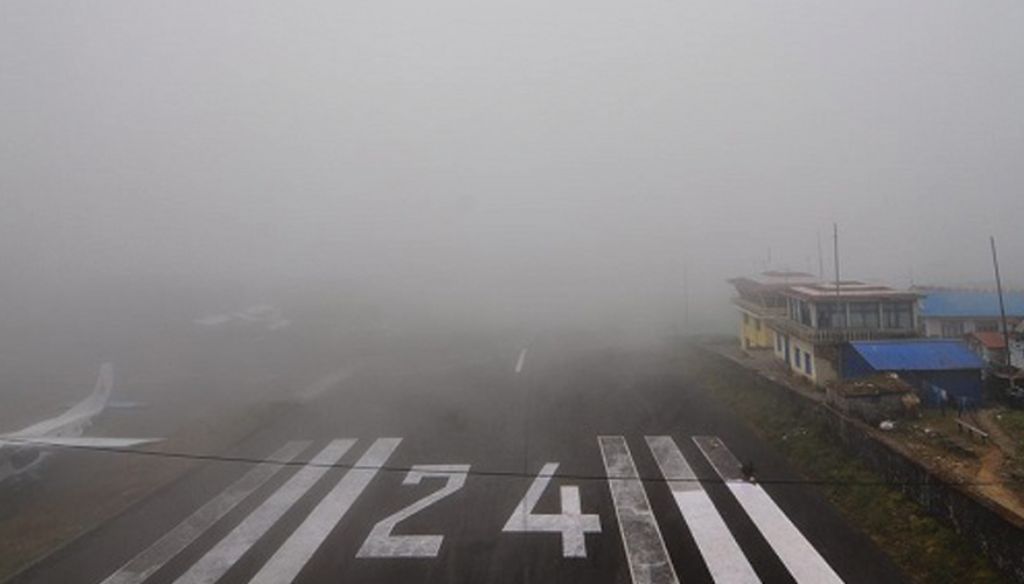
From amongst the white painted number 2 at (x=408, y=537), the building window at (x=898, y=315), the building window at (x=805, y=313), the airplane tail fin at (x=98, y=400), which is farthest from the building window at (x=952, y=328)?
the airplane tail fin at (x=98, y=400)

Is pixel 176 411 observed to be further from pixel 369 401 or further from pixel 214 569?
pixel 214 569

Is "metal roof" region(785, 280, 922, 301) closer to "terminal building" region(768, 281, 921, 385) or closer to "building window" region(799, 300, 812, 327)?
"terminal building" region(768, 281, 921, 385)

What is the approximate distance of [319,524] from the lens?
1972cm

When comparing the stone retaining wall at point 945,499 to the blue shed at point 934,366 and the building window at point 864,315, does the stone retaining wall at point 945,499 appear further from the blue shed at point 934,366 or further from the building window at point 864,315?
the building window at point 864,315

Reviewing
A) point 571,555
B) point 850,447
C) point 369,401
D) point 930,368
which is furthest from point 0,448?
point 930,368

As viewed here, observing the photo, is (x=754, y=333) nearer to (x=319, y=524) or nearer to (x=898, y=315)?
(x=898, y=315)

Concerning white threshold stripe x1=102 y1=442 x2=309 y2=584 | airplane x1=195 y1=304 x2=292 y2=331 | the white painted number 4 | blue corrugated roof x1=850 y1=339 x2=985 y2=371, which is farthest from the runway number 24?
airplane x1=195 y1=304 x2=292 y2=331

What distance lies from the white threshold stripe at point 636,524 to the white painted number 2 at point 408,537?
558cm

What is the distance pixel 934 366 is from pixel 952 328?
21.8 meters

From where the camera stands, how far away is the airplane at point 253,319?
80875 mm

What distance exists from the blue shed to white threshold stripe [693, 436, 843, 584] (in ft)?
34.6

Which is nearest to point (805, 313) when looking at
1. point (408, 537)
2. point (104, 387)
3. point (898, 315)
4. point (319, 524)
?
point (898, 315)

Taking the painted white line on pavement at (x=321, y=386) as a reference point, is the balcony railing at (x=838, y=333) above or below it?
above

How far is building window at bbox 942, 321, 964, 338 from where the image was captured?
46094 millimetres
